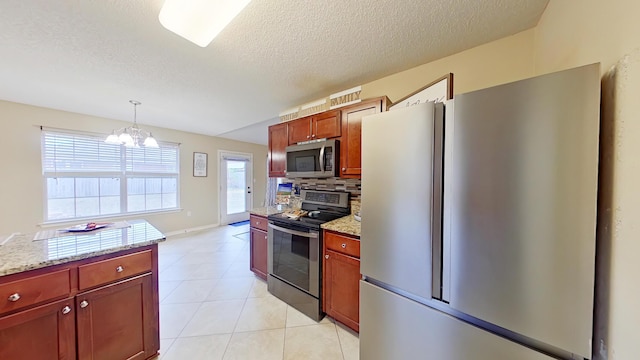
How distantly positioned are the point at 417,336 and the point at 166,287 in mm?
2765

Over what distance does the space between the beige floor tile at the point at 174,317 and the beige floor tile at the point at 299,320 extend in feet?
3.05

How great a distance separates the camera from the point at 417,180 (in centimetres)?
106

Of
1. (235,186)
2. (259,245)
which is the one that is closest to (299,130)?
(259,245)

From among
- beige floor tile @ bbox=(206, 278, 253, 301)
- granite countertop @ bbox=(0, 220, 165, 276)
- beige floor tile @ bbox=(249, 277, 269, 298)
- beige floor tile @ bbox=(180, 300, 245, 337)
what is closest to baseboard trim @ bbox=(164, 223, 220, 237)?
beige floor tile @ bbox=(206, 278, 253, 301)

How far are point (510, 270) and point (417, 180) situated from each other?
0.49 meters

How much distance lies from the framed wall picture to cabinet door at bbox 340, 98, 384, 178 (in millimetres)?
4203

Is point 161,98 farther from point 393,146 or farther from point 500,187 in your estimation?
point 500,187

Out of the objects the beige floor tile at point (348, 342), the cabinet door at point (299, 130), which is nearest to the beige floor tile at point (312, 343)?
the beige floor tile at point (348, 342)

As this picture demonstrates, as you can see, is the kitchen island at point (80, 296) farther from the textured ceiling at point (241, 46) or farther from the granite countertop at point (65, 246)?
the textured ceiling at point (241, 46)

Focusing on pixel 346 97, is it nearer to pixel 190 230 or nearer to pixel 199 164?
pixel 199 164

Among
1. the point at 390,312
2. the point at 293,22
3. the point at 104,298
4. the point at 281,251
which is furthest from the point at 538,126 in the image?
the point at 104,298

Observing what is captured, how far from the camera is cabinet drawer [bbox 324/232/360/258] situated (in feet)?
5.51

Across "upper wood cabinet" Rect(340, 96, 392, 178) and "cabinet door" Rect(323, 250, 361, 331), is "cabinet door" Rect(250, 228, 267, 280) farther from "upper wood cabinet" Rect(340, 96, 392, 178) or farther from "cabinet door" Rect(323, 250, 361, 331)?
"upper wood cabinet" Rect(340, 96, 392, 178)

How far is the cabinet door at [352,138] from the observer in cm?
207
